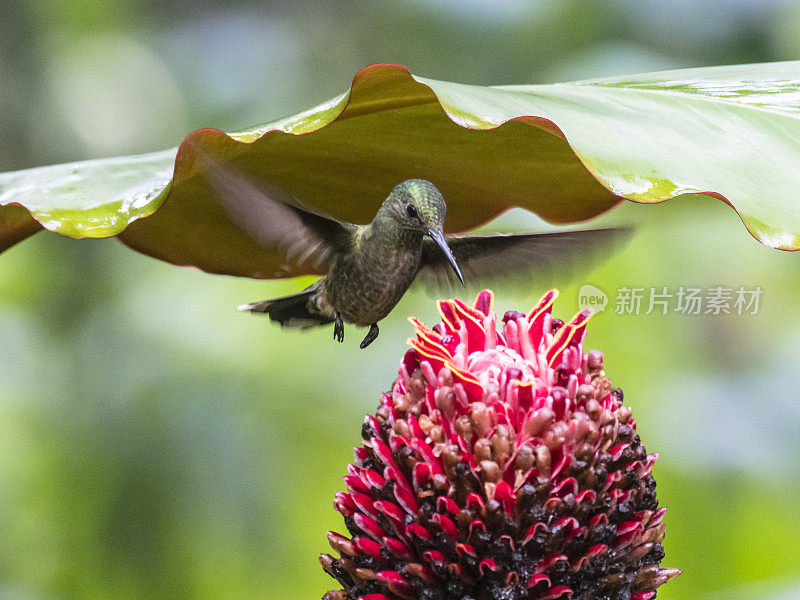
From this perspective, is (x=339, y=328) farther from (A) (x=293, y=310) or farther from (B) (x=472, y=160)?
(B) (x=472, y=160)

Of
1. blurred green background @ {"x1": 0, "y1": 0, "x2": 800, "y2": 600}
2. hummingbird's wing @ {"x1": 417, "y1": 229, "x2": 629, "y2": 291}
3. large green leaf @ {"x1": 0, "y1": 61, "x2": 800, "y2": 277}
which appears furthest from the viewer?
blurred green background @ {"x1": 0, "y1": 0, "x2": 800, "y2": 600}

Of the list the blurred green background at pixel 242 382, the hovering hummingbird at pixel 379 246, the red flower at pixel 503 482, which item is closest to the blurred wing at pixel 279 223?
the hovering hummingbird at pixel 379 246

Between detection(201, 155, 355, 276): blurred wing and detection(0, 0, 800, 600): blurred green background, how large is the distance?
0.64 m

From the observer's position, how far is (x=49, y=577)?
1.49 meters

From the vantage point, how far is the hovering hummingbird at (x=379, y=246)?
2.01 feet

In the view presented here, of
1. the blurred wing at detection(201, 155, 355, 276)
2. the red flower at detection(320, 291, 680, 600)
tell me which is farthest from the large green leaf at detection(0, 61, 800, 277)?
the red flower at detection(320, 291, 680, 600)

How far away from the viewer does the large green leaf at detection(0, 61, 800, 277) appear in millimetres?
513

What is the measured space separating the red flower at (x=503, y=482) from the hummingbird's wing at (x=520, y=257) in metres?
0.06

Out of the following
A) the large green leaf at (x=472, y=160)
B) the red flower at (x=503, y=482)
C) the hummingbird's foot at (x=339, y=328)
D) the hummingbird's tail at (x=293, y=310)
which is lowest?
the red flower at (x=503, y=482)

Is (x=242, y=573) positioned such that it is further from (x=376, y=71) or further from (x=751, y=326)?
(x=376, y=71)

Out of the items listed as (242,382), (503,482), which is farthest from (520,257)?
(242,382)

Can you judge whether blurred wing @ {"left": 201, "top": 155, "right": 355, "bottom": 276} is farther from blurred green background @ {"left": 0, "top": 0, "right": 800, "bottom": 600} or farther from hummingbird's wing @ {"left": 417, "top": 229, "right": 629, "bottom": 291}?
blurred green background @ {"left": 0, "top": 0, "right": 800, "bottom": 600}

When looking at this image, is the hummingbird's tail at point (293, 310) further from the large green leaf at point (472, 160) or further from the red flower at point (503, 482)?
the red flower at point (503, 482)

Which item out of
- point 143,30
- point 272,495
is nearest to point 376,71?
point 272,495
